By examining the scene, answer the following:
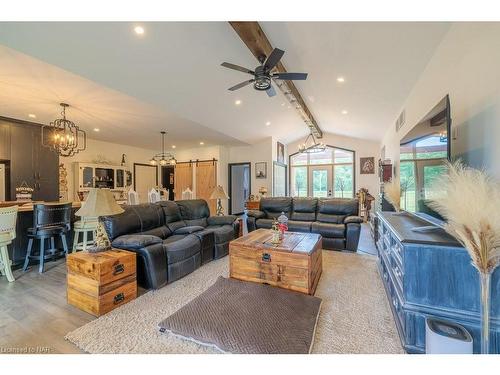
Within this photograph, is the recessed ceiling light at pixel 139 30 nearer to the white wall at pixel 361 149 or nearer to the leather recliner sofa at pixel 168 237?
the leather recliner sofa at pixel 168 237

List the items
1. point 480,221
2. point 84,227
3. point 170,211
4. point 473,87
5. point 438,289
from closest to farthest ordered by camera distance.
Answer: point 480,221, point 438,289, point 473,87, point 84,227, point 170,211

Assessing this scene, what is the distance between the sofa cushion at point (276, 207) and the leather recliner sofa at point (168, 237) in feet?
3.87

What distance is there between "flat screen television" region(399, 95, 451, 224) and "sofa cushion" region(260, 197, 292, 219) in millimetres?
2416

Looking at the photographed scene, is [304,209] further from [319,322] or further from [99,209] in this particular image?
[99,209]

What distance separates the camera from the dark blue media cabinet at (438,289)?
1483 millimetres

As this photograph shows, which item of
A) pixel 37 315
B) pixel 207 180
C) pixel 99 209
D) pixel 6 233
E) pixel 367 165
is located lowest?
pixel 37 315

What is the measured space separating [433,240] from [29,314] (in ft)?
11.7

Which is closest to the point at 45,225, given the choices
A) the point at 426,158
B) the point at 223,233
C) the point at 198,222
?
the point at 198,222

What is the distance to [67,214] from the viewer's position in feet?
11.5

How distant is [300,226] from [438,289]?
10.0 ft

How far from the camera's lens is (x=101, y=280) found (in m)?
2.14

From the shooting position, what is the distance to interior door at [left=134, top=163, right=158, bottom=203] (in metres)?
8.23

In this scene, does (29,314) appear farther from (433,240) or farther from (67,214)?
(433,240)
